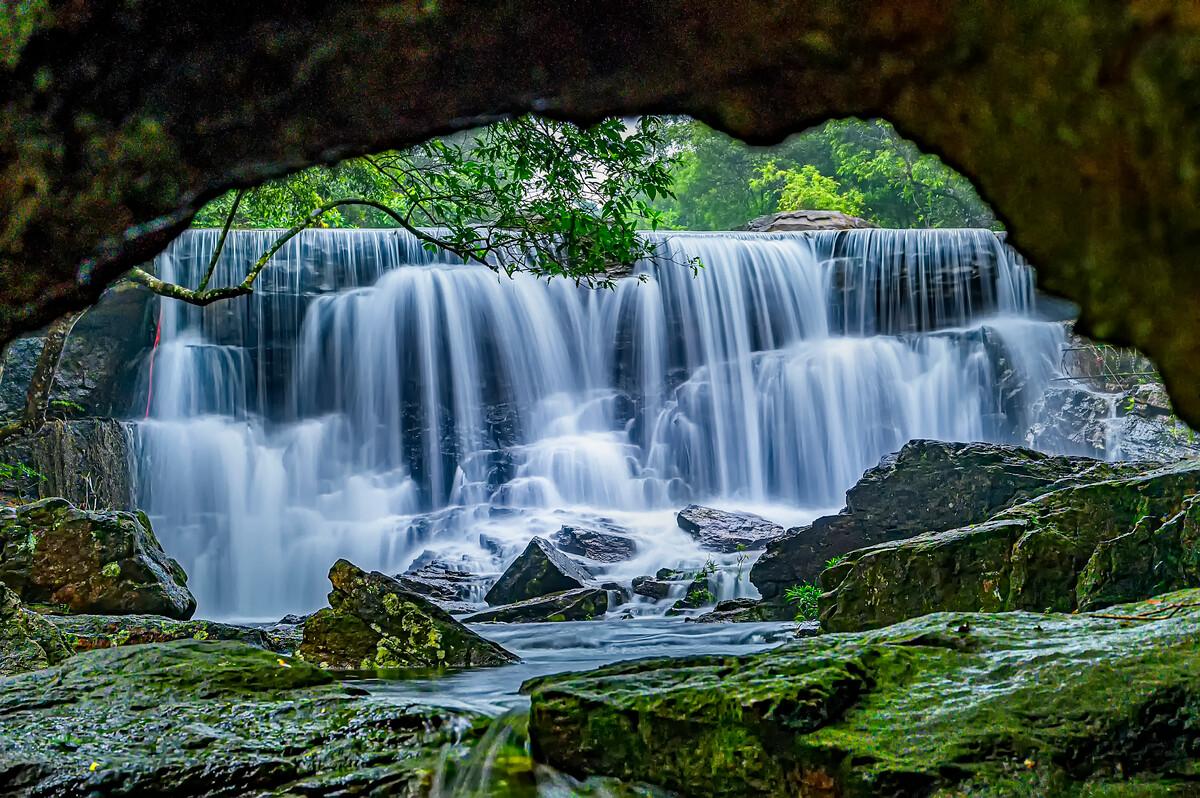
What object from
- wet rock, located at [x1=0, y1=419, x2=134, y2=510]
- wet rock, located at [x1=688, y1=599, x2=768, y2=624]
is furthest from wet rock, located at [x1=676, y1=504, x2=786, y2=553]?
wet rock, located at [x1=0, y1=419, x2=134, y2=510]

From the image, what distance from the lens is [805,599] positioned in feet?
36.7

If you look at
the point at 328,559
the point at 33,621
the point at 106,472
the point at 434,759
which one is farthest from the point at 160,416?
the point at 434,759

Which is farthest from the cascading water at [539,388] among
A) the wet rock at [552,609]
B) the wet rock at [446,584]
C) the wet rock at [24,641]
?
the wet rock at [24,641]

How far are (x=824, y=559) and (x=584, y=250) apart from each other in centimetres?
612

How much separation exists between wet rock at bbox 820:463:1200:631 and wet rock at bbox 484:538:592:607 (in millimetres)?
5606

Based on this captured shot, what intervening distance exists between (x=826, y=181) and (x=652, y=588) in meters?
25.8

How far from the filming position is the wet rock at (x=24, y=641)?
6340 mm

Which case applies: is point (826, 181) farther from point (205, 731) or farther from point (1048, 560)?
point (205, 731)

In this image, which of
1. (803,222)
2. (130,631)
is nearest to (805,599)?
(130,631)

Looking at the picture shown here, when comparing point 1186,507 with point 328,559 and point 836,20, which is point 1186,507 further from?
point 328,559

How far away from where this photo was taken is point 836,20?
2891 mm

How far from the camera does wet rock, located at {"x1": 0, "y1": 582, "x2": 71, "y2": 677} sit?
20.8 feet

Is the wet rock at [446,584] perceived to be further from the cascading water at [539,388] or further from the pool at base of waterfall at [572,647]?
the pool at base of waterfall at [572,647]

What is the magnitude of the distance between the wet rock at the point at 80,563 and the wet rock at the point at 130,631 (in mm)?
997
